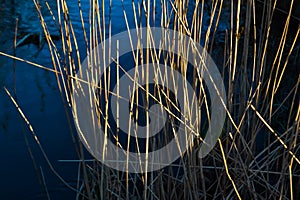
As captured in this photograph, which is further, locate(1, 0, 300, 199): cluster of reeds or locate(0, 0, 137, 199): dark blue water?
locate(0, 0, 137, 199): dark blue water

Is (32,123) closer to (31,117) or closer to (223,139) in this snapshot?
(31,117)

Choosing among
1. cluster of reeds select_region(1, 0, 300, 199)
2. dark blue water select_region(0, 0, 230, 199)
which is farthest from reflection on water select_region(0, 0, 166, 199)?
cluster of reeds select_region(1, 0, 300, 199)

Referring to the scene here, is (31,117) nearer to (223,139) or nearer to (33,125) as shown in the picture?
(33,125)

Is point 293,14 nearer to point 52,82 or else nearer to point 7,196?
point 52,82

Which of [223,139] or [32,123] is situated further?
[32,123]

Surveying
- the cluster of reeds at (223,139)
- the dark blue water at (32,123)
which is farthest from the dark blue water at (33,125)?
the cluster of reeds at (223,139)

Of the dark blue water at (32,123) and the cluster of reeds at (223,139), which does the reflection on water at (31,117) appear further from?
the cluster of reeds at (223,139)

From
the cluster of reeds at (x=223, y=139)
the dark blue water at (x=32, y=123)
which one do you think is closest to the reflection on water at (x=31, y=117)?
the dark blue water at (x=32, y=123)

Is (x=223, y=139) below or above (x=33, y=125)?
above

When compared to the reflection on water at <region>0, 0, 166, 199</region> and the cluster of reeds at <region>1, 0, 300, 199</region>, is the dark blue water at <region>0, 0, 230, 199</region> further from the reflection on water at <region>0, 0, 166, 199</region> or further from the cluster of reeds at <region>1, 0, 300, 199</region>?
the cluster of reeds at <region>1, 0, 300, 199</region>

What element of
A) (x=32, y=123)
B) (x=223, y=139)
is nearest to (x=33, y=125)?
(x=32, y=123)

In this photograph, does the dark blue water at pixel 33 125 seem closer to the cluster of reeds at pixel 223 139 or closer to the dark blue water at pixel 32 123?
the dark blue water at pixel 32 123

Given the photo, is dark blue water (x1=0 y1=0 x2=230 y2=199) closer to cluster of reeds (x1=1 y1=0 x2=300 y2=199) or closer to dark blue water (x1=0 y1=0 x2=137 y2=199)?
dark blue water (x1=0 y1=0 x2=137 y2=199)

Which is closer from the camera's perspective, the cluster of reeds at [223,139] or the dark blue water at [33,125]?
the cluster of reeds at [223,139]
